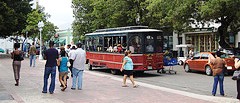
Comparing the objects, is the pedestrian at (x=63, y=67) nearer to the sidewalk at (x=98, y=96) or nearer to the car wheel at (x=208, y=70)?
the sidewalk at (x=98, y=96)

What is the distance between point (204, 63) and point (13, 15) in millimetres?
27763

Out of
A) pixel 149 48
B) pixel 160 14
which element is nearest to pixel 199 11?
pixel 160 14

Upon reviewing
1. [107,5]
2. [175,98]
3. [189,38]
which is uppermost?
[107,5]

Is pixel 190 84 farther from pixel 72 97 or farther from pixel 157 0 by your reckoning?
pixel 157 0

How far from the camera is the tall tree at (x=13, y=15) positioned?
40.9 m

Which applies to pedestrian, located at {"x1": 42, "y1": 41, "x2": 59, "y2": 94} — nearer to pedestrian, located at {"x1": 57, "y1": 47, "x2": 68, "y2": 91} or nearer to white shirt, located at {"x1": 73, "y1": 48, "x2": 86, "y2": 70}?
pedestrian, located at {"x1": 57, "y1": 47, "x2": 68, "y2": 91}

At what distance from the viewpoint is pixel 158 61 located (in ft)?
67.9

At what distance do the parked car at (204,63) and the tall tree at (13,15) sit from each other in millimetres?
22622

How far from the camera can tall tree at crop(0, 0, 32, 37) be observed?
40925 mm

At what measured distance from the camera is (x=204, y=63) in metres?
22.5

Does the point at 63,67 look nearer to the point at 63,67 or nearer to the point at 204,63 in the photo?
the point at 63,67

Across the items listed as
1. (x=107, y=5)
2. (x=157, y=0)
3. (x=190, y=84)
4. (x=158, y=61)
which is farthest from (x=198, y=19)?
(x=107, y=5)

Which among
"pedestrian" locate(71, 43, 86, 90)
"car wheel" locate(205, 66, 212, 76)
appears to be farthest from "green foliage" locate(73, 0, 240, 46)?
"pedestrian" locate(71, 43, 86, 90)

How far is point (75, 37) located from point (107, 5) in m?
19.3
